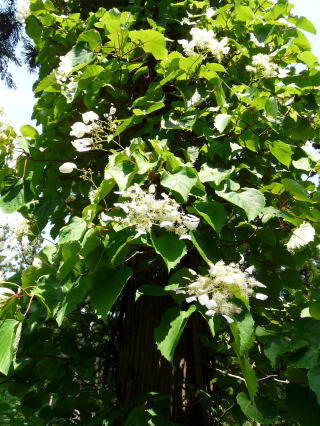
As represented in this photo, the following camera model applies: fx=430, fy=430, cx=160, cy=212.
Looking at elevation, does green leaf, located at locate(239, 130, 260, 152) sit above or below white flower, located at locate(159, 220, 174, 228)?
below

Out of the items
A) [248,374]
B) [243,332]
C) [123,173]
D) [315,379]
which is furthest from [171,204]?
[315,379]

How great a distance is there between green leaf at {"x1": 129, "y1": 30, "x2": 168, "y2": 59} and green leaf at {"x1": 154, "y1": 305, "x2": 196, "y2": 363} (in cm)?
96

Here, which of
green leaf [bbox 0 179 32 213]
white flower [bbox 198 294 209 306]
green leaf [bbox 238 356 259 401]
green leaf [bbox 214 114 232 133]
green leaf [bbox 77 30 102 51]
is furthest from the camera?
green leaf [bbox 0 179 32 213]

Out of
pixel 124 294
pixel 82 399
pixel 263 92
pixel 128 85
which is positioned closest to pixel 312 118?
pixel 263 92

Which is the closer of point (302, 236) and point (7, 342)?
point (7, 342)

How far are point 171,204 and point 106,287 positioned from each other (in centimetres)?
30

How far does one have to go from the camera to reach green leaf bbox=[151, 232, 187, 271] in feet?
3.66

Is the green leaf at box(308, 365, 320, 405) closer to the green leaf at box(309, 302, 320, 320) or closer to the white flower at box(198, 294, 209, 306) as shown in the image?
the green leaf at box(309, 302, 320, 320)

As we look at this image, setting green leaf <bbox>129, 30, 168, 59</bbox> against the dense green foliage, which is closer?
the dense green foliage

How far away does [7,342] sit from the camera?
1.16 meters

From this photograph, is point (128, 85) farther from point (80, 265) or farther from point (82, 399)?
point (82, 399)

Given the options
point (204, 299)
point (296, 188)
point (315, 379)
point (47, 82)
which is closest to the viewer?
point (204, 299)

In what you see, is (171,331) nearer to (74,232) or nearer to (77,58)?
(74,232)

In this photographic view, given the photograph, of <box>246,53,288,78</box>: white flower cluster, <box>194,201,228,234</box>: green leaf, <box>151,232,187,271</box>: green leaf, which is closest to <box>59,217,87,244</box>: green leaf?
<box>151,232,187,271</box>: green leaf
